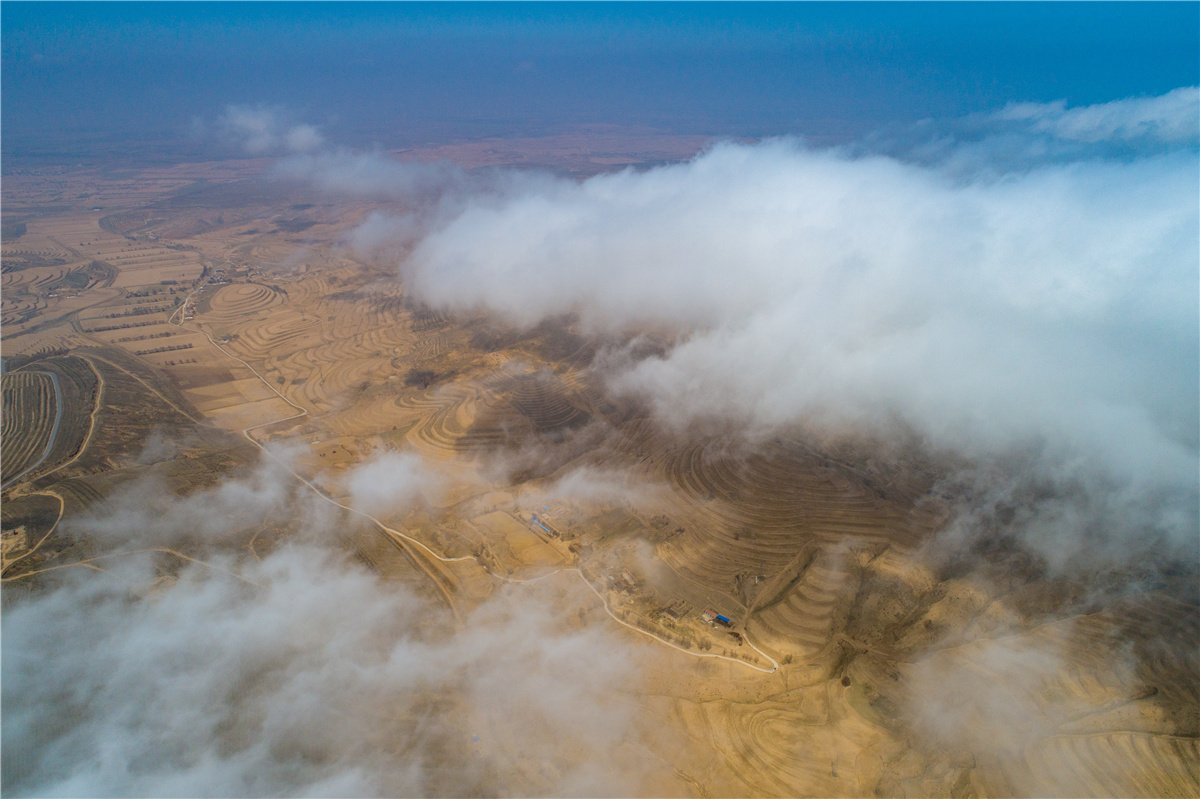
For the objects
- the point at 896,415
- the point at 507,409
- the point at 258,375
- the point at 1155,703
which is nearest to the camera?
the point at 1155,703

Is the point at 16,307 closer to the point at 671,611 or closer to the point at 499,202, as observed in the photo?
the point at 499,202

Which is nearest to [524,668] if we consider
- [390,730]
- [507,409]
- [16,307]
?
[390,730]

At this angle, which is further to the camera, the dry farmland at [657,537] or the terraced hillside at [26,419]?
the terraced hillside at [26,419]

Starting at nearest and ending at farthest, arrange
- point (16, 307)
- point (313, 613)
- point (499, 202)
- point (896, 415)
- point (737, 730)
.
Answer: point (737, 730), point (313, 613), point (896, 415), point (16, 307), point (499, 202)

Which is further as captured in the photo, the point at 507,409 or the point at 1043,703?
the point at 507,409

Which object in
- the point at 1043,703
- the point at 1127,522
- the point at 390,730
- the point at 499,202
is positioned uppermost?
the point at 499,202

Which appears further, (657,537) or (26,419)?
(26,419)

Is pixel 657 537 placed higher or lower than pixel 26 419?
lower

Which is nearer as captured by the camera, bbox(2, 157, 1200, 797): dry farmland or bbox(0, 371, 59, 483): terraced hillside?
bbox(2, 157, 1200, 797): dry farmland
